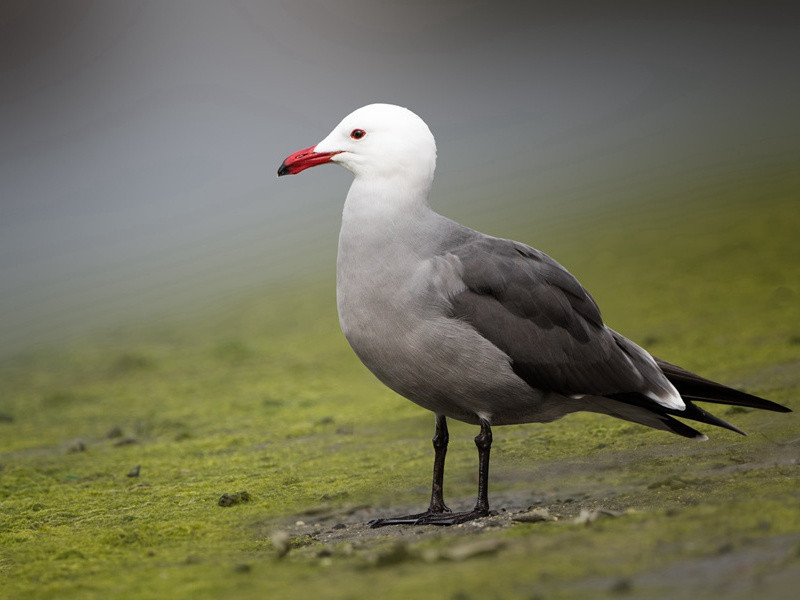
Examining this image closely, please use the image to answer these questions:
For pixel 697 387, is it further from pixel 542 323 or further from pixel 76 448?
pixel 76 448

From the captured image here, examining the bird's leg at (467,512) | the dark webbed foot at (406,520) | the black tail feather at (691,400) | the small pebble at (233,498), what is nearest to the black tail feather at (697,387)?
the black tail feather at (691,400)

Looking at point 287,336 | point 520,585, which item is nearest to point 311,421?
point 287,336

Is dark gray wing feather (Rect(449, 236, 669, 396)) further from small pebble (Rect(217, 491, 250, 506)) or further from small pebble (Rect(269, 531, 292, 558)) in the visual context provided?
small pebble (Rect(217, 491, 250, 506))

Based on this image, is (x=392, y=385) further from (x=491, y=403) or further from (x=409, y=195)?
(x=409, y=195)

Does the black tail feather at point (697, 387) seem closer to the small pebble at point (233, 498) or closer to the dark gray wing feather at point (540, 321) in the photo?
the dark gray wing feather at point (540, 321)

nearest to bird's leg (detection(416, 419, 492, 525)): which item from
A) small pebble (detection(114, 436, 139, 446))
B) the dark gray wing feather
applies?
the dark gray wing feather

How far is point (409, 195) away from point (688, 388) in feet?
5.99

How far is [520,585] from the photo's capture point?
3.44 metres

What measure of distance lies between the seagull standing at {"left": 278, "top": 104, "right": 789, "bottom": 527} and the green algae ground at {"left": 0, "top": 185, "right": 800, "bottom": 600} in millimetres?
493

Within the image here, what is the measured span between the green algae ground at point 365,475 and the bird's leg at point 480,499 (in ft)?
0.35

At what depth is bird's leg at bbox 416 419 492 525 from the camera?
5109 millimetres

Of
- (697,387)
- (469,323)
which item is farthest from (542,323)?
(697,387)

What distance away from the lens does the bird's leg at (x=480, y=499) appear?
5109mm

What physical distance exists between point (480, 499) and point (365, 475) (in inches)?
62.6
